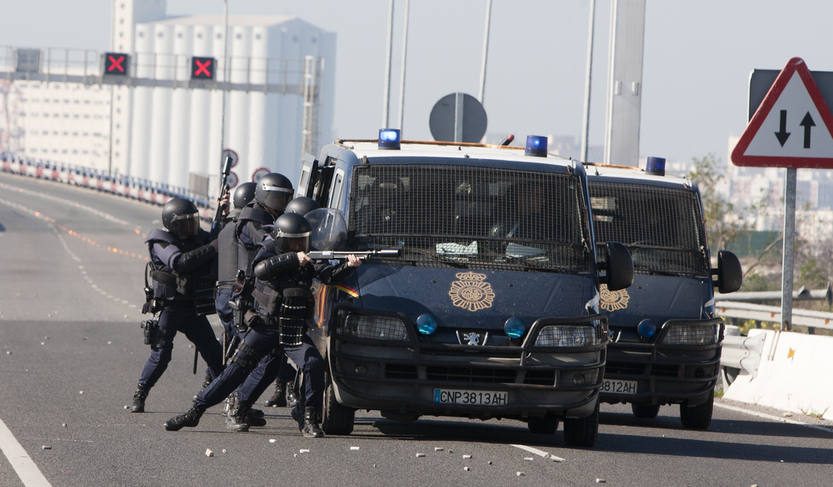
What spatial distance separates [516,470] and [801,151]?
16.6 feet

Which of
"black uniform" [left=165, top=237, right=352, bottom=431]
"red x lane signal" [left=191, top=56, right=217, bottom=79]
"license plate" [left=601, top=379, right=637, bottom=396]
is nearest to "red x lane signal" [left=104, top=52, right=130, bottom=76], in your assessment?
"red x lane signal" [left=191, top=56, right=217, bottom=79]

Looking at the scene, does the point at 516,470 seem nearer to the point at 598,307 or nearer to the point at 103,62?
the point at 598,307

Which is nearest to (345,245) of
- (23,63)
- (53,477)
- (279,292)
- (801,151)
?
(279,292)

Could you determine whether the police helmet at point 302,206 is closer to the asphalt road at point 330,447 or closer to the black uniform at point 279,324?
the black uniform at point 279,324

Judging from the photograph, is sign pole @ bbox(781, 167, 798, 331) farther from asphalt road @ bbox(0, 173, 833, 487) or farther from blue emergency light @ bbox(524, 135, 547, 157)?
blue emergency light @ bbox(524, 135, 547, 157)

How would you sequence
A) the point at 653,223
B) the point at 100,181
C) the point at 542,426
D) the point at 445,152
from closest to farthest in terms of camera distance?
1. the point at 445,152
2. the point at 542,426
3. the point at 653,223
4. the point at 100,181

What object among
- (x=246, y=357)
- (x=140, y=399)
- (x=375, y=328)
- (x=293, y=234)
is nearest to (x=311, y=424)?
(x=246, y=357)

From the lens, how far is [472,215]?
948 centimetres

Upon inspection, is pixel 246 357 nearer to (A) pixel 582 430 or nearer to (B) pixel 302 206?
(B) pixel 302 206

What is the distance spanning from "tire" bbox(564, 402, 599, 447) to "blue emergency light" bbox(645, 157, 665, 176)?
9.90 ft

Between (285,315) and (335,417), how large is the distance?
0.83 metres

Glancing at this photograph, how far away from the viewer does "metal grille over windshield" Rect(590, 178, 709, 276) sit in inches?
440

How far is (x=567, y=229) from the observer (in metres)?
9.55

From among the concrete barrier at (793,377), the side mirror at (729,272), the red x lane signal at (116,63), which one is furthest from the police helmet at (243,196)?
the red x lane signal at (116,63)
